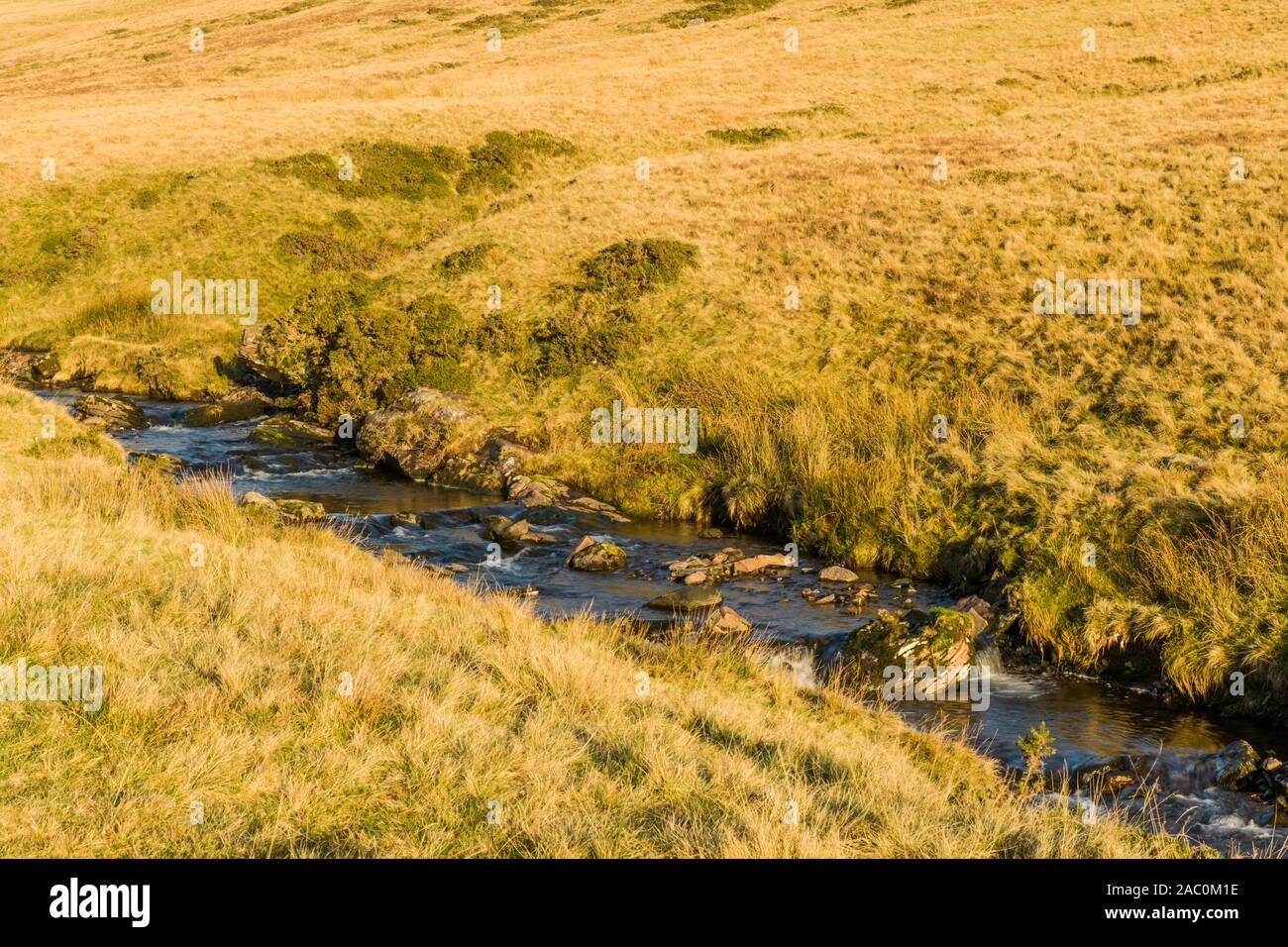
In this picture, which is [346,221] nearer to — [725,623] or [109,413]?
[109,413]

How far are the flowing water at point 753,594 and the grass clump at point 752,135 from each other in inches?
1205

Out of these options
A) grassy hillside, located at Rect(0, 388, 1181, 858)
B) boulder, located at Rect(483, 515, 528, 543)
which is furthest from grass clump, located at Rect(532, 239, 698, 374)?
grassy hillside, located at Rect(0, 388, 1181, 858)

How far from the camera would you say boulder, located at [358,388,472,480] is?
22016mm

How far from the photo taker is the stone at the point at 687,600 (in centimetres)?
1460

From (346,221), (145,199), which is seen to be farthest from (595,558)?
(145,199)

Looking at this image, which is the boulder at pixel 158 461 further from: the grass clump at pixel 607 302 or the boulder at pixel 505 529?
the grass clump at pixel 607 302

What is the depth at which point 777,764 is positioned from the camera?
328 inches

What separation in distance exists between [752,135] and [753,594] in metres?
38.0

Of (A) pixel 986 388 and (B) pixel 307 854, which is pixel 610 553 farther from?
Answer: (B) pixel 307 854

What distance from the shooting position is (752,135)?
160 ft

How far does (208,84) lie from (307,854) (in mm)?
72851

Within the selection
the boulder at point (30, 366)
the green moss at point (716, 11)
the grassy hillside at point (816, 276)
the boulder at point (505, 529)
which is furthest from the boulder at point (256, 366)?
the green moss at point (716, 11)

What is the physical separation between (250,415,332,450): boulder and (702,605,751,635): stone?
1319cm
